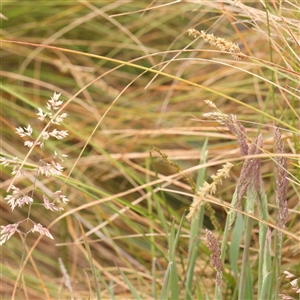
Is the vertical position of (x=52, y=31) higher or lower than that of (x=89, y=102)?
higher

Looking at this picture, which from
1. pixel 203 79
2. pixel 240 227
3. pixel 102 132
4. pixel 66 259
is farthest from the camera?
pixel 203 79

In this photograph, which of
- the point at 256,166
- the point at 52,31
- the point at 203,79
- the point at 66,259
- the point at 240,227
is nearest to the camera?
the point at 256,166

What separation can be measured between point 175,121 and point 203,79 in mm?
156

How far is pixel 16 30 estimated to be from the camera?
1656mm

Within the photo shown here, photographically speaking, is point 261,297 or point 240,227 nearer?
point 261,297

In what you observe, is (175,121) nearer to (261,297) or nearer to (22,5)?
(22,5)

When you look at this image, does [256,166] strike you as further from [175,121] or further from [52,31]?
[52,31]

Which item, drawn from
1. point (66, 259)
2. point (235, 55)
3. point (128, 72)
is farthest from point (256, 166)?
point (128, 72)

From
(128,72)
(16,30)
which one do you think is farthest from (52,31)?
(128,72)

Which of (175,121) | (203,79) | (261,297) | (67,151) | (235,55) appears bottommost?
(261,297)

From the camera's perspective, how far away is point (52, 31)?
1.68 metres

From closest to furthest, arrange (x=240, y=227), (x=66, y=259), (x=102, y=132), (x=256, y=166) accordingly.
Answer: (x=256, y=166), (x=240, y=227), (x=66, y=259), (x=102, y=132)

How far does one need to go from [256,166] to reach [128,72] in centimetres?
112

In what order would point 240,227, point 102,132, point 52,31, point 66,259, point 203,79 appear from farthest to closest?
point 52,31 → point 203,79 → point 102,132 → point 66,259 → point 240,227
